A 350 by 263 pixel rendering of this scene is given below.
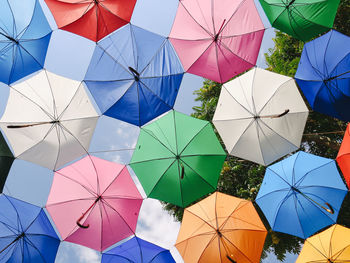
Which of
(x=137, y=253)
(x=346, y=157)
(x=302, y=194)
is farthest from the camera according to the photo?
(x=137, y=253)

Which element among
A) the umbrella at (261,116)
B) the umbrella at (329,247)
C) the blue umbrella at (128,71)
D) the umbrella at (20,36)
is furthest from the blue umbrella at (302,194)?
the umbrella at (20,36)

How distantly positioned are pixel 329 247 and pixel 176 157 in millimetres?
4322

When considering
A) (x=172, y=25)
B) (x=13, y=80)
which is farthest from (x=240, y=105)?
(x=13, y=80)

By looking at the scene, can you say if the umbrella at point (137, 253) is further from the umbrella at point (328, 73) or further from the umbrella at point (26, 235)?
the umbrella at point (328, 73)

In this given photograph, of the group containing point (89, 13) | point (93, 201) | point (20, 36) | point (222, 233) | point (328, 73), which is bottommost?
point (222, 233)

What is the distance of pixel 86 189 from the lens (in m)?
6.77

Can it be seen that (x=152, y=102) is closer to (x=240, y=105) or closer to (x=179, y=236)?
(x=240, y=105)

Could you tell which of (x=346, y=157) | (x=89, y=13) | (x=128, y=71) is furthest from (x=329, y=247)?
(x=89, y=13)

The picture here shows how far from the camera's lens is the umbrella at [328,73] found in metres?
6.07

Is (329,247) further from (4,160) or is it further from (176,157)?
(4,160)

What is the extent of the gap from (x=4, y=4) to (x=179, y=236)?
7574mm

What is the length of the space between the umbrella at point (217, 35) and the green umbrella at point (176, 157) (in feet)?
5.32

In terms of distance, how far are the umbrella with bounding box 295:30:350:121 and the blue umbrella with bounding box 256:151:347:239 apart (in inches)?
53.9

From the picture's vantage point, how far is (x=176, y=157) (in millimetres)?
6594
